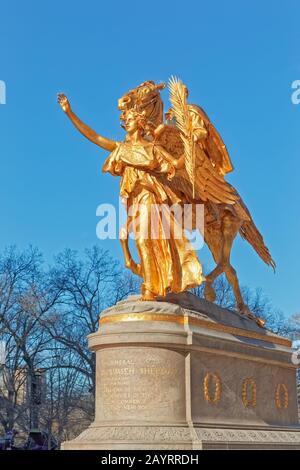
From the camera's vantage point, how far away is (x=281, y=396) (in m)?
14.8

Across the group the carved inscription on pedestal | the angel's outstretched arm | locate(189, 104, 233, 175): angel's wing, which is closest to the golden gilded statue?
the angel's outstretched arm

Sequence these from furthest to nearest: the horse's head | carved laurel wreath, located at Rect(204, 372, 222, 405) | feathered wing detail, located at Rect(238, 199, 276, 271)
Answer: feathered wing detail, located at Rect(238, 199, 276, 271), the horse's head, carved laurel wreath, located at Rect(204, 372, 222, 405)

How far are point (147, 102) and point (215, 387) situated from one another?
17.2 feet

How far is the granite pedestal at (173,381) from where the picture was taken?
37.3 ft

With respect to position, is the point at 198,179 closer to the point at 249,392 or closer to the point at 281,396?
the point at 249,392

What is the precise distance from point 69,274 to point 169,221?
21.9 meters

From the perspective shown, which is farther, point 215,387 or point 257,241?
point 257,241

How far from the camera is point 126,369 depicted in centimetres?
1172

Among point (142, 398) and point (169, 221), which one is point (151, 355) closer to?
point (142, 398)

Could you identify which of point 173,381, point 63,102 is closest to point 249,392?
point 173,381

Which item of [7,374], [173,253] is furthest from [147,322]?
[7,374]

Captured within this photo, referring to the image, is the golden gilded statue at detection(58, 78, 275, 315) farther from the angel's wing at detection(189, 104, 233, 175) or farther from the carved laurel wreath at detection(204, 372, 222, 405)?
the carved laurel wreath at detection(204, 372, 222, 405)

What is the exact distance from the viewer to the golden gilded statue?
42.5ft
